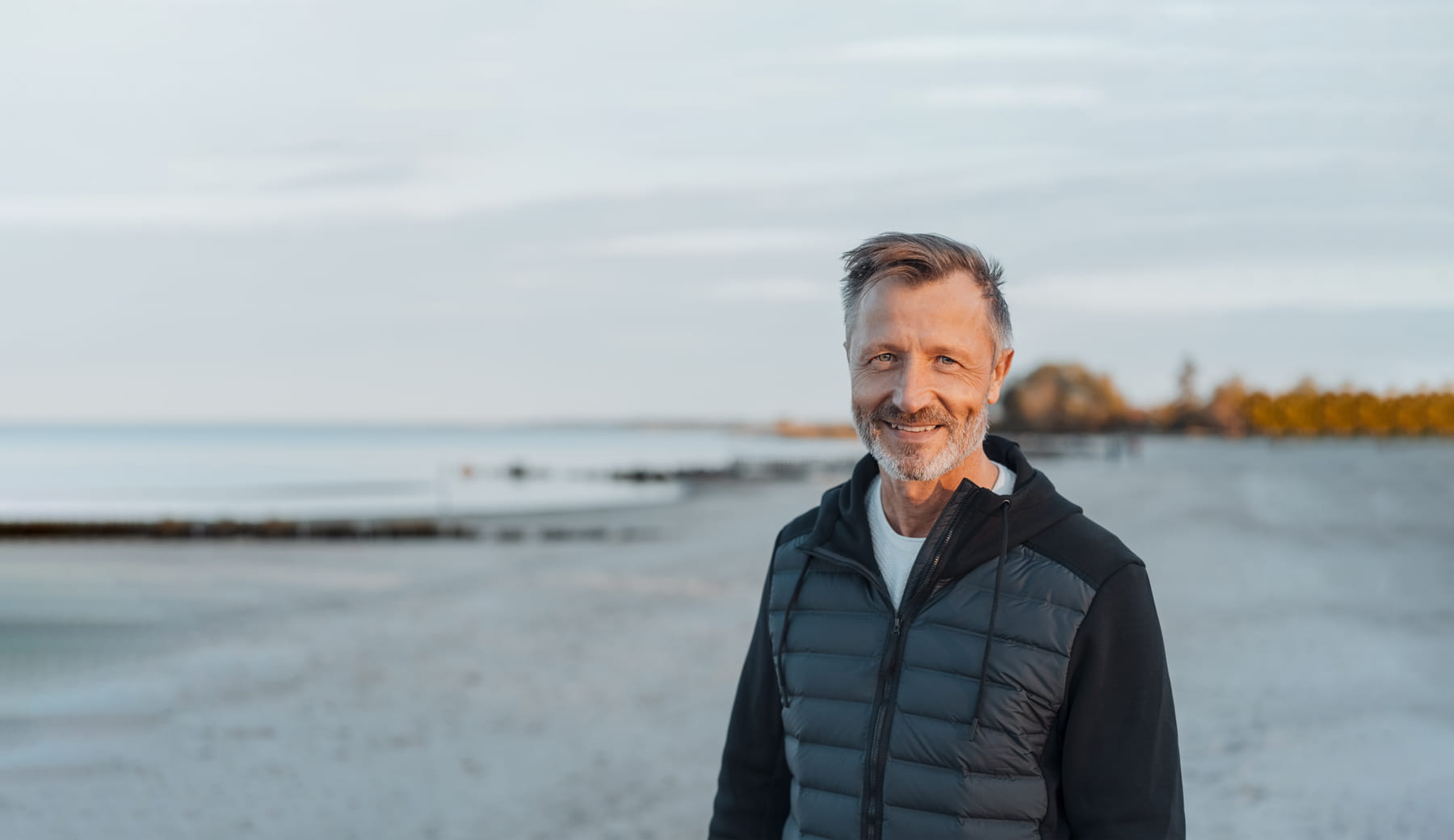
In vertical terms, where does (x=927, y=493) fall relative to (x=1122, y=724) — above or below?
above

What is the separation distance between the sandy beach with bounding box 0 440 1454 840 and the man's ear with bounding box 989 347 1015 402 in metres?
5.32

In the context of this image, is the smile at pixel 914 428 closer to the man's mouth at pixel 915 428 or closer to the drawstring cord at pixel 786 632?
the man's mouth at pixel 915 428

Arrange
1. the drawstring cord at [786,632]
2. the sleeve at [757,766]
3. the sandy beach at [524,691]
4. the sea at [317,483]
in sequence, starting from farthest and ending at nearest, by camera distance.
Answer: the sea at [317,483] → the sandy beach at [524,691] → the sleeve at [757,766] → the drawstring cord at [786,632]

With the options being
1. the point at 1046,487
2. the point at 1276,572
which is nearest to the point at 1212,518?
the point at 1276,572

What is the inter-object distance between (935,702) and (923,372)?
66cm

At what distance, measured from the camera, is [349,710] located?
34.8 feet

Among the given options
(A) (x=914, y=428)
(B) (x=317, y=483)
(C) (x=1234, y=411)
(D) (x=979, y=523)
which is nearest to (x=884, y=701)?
(D) (x=979, y=523)

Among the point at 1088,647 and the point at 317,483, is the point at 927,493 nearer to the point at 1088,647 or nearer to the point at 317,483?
the point at 1088,647

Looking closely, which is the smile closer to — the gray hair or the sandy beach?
the gray hair

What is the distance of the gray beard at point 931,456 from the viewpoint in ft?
8.25

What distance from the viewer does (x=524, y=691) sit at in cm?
1128

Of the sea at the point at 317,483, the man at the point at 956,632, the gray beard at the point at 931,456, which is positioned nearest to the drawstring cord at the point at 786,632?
the man at the point at 956,632

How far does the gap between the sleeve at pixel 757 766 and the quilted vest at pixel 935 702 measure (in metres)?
0.18

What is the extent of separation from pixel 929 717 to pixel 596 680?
A: 9.45 metres
